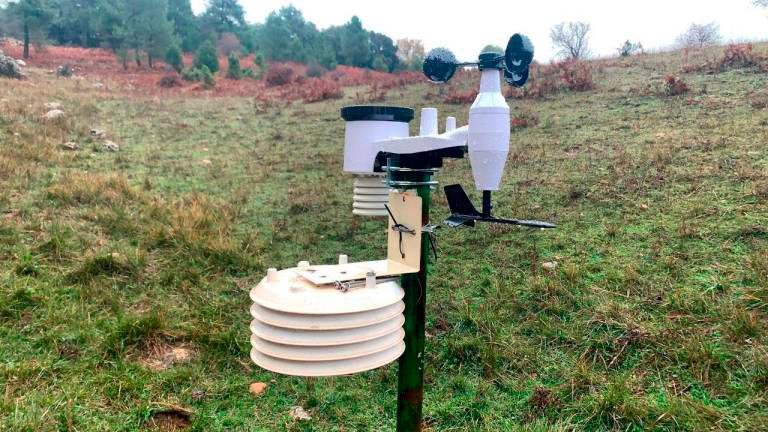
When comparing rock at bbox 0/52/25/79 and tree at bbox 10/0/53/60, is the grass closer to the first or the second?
rock at bbox 0/52/25/79

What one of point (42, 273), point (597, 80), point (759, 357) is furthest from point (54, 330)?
point (597, 80)

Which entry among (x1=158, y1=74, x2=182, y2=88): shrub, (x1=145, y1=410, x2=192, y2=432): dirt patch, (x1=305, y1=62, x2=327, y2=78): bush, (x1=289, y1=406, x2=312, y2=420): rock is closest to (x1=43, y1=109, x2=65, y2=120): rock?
(x1=145, y1=410, x2=192, y2=432): dirt patch

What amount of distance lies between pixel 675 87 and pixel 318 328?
757 centimetres

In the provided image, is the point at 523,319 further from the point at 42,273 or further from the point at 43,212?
the point at 43,212

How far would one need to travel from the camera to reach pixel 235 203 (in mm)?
5652

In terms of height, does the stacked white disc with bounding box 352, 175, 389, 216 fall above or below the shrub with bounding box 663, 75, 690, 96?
below

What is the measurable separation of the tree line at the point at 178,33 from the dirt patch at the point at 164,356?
77.3 ft

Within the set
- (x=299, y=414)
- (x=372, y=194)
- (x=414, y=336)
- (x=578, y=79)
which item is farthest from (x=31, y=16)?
(x=414, y=336)

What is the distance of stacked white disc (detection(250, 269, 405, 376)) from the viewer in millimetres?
1231

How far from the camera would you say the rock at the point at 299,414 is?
9.17 ft

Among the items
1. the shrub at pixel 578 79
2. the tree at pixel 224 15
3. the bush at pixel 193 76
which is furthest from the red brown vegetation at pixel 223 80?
the tree at pixel 224 15

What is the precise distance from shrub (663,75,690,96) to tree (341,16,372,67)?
1061 inches

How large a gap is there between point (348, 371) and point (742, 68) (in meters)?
8.78

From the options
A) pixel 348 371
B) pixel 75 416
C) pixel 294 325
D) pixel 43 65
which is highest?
pixel 43 65
